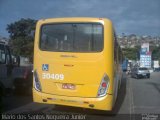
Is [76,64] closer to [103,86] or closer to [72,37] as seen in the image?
[72,37]

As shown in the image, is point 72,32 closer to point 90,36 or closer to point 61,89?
point 90,36

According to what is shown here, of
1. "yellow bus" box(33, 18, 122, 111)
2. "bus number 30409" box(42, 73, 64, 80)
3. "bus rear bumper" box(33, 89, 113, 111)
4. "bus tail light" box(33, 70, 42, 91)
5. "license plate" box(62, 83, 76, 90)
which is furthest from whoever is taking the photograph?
"bus tail light" box(33, 70, 42, 91)

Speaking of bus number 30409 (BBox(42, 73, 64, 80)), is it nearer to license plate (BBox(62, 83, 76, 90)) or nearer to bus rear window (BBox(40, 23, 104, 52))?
license plate (BBox(62, 83, 76, 90))

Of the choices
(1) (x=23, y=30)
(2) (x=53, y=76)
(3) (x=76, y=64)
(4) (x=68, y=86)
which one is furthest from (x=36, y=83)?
(1) (x=23, y=30)

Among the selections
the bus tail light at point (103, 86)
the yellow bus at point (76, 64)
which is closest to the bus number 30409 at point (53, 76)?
the yellow bus at point (76, 64)

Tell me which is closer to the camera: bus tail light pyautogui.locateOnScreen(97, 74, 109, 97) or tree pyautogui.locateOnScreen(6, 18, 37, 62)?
bus tail light pyautogui.locateOnScreen(97, 74, 109, 97)

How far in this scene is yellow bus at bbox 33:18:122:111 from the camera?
33.3 ft

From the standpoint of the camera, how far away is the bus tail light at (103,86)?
33.1 feet

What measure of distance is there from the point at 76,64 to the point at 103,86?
1.04 metres

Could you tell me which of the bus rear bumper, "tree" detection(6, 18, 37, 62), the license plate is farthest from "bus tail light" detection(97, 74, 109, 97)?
"tree" detection(6, 18, 37, 62)

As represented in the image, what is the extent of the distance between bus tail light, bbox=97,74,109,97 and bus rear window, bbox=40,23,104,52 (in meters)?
0.86

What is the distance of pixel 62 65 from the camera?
34.4 ft

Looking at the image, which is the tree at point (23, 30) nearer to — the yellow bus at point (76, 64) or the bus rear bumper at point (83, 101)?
the yellow bus at point (76, 64)

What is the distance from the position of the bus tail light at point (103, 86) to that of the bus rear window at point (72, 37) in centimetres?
86
